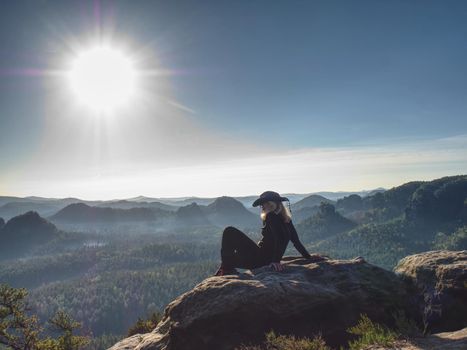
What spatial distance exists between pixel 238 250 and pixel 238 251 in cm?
6

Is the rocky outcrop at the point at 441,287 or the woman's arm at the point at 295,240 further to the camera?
the woman's arm at the point at 295,240

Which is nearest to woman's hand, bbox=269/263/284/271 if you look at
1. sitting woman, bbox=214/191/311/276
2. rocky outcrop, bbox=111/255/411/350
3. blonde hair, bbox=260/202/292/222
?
sitting woman, bbox=214/191/311/276

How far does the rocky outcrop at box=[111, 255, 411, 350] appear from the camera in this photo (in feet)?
39.3

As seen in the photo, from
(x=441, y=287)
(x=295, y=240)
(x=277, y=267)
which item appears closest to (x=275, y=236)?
(x=295, y=240)

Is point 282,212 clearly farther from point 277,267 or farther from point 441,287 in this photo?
point 441,287

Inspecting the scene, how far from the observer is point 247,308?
11992 mm

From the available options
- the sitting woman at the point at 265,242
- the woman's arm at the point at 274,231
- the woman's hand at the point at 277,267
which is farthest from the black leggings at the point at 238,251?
the woman's hand at the point at 277,267

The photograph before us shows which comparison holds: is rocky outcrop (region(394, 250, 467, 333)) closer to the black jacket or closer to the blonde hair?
the black jacket

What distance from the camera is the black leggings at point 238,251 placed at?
15.7 m

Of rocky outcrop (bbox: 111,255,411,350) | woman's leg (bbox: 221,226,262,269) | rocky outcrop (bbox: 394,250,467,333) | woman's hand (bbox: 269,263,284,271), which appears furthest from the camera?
woman's leg (bbox: 221,226,262,269)

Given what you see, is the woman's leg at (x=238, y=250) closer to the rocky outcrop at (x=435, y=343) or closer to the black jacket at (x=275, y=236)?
the black jacket at (x=275, y=236)

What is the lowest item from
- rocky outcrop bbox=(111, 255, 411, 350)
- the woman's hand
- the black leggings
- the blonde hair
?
rocky outcrop bbox=(111, 255, 411, 350)

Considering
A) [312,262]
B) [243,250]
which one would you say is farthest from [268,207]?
[312,262]

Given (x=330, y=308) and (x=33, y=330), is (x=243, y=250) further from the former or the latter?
(x=33, y=330)
